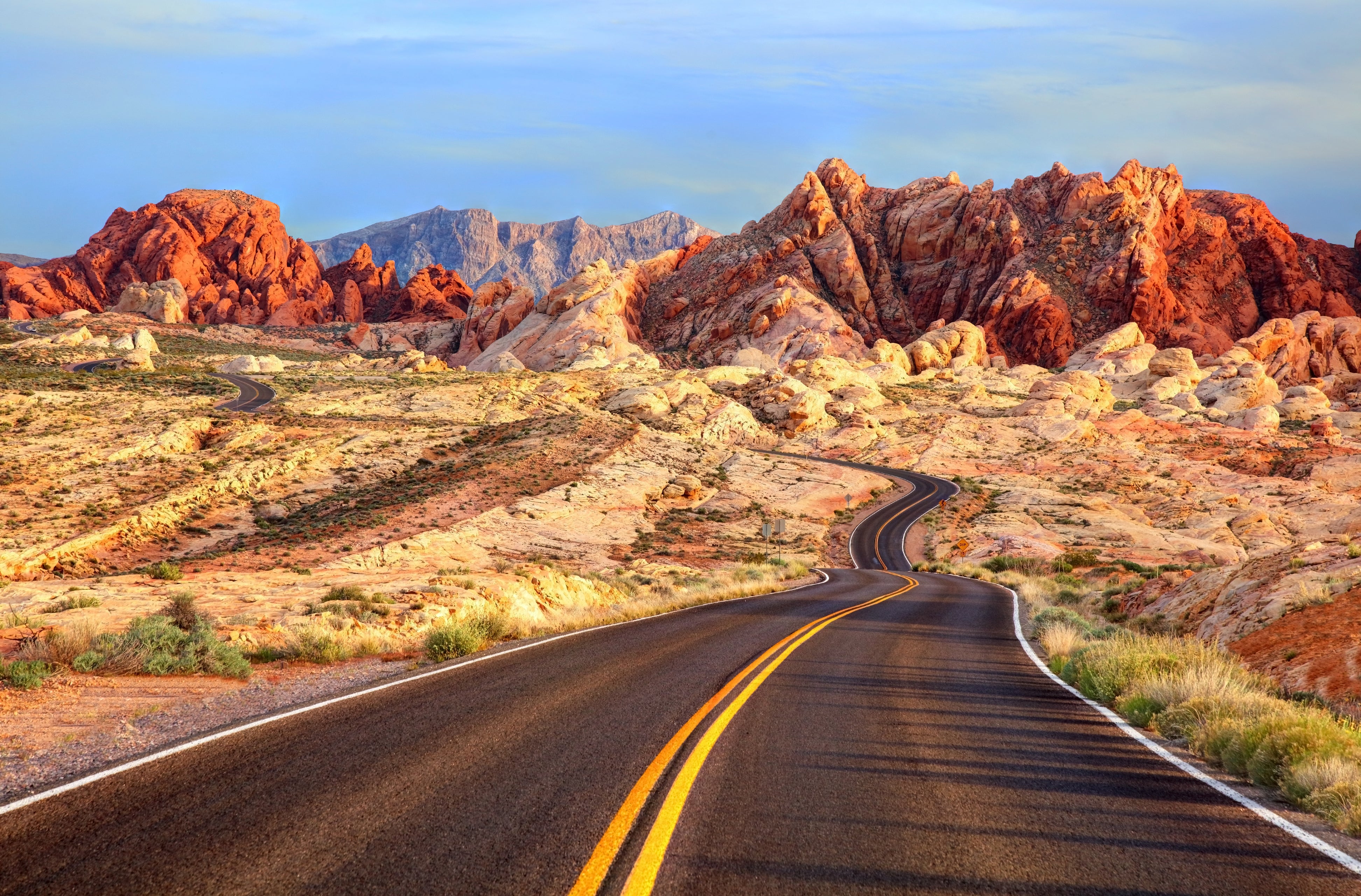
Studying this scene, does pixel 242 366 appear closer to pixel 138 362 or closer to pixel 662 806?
pixel 138 362

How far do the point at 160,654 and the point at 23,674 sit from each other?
4.91ft

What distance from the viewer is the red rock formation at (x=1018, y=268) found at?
125 meters

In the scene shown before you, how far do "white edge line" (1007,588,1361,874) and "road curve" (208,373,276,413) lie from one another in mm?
55193

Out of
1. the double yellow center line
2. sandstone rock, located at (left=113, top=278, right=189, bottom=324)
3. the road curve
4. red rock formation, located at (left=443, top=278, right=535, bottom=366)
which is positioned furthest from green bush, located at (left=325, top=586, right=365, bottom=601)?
sandstone rock, located at (left=113, top=278, right=189, bottom=324)

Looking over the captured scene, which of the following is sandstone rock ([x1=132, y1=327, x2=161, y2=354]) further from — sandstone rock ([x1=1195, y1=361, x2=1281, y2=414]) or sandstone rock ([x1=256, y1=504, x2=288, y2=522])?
sandstone rock ([x1=1195, y1=361, x2=1281, y2=414])

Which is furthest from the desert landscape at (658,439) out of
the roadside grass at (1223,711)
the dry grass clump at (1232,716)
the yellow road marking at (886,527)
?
the yellow road marking at (886,527)

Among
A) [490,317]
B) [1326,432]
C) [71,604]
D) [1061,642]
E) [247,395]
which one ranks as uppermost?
[490,317]

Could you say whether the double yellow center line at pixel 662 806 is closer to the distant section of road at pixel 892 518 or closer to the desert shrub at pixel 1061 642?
the desert shrub at pixel 1061 642

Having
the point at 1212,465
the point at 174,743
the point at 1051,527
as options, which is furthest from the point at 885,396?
the point at 174,743

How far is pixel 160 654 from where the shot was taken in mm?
9617

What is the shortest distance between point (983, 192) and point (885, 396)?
72177 millimetres

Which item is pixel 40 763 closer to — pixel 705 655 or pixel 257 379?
pixel 705 655

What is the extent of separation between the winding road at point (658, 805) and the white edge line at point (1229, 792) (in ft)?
0.36

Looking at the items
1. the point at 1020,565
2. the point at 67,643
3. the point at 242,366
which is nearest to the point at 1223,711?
the point at 67,643
